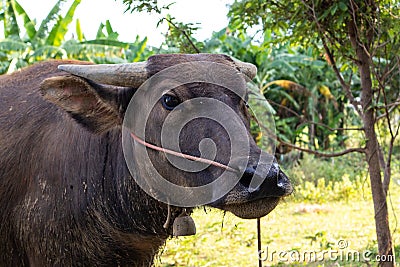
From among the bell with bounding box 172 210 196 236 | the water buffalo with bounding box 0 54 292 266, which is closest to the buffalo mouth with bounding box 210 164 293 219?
the water buffalo with bounding box 0 54 292 266

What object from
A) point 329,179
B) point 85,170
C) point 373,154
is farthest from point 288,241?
point 329,179

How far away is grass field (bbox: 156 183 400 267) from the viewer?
5414mm

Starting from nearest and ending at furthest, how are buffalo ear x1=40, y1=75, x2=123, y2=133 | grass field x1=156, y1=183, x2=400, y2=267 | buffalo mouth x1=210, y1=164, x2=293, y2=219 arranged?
buffalo mouth x1=210, y1=164, x2=293, y2=219 → buffalo ear x1=40, y1=75, x2=123, y2=133 → grass field x1=156, y1=183, x2=400, y2=267

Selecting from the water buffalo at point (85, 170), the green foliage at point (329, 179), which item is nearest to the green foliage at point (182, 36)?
the water buffalo at point (85, 170)

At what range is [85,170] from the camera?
9.45 ft

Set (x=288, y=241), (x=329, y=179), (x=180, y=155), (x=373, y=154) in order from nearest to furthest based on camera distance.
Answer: (x=180, y=155) < (x=373, y=154) < (x=288, y=241) < (x=329, y=179)

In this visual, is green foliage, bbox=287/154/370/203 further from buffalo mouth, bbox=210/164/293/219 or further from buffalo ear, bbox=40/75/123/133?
buffalo mouth, bbox=210/164/293/219

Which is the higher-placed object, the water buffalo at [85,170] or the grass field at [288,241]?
the water buffalo at [85,170]

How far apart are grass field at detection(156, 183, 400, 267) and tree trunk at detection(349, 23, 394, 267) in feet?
0.77

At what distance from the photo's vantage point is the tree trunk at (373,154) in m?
3.91

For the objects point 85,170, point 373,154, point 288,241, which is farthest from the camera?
point 288,241

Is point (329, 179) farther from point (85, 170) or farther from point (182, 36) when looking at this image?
point (85, 170)

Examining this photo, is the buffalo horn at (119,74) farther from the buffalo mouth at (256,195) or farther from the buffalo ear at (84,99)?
the buffalo mouth at (256,195)

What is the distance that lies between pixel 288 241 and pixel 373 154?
9.78 feet
